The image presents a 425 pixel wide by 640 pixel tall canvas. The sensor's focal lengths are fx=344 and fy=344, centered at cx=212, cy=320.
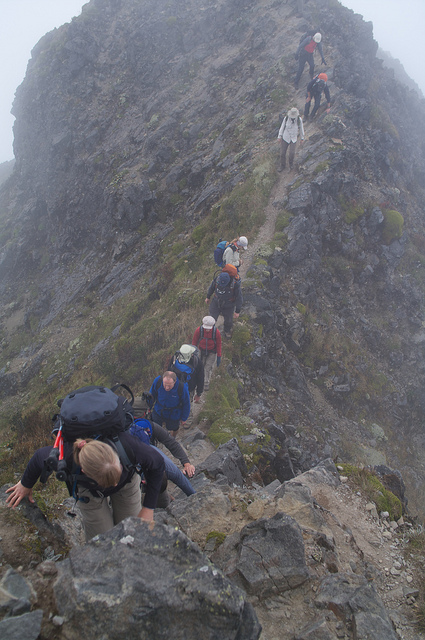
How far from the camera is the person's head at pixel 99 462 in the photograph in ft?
10.1

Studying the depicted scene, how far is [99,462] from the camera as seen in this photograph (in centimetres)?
311

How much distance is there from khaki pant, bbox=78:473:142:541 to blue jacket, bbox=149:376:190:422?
3523 mm

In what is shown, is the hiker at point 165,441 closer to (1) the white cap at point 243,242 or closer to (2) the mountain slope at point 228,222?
(2) the mountain slope at point 228,222

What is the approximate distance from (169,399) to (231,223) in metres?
13.1

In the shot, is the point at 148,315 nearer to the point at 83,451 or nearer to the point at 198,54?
the point at 83,451

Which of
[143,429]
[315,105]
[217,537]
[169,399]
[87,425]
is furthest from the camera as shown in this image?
[315,105]

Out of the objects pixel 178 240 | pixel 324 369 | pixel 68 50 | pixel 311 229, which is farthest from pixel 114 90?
pixel 324 369

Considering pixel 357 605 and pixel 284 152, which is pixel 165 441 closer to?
pixel 357 605

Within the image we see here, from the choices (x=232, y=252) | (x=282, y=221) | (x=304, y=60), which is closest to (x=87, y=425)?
(x=232, y=252)

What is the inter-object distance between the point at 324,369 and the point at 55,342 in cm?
1696

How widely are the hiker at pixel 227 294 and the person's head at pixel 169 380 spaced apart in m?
4.54

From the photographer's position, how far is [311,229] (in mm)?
17438

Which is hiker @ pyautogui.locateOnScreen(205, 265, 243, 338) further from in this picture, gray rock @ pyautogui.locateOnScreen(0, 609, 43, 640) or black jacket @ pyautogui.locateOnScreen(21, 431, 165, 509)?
gray rock @ pyautogui.locateOnScreen(0, 609, 43, 640)

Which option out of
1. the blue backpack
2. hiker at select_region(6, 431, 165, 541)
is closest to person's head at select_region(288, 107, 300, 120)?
the blue backpack
